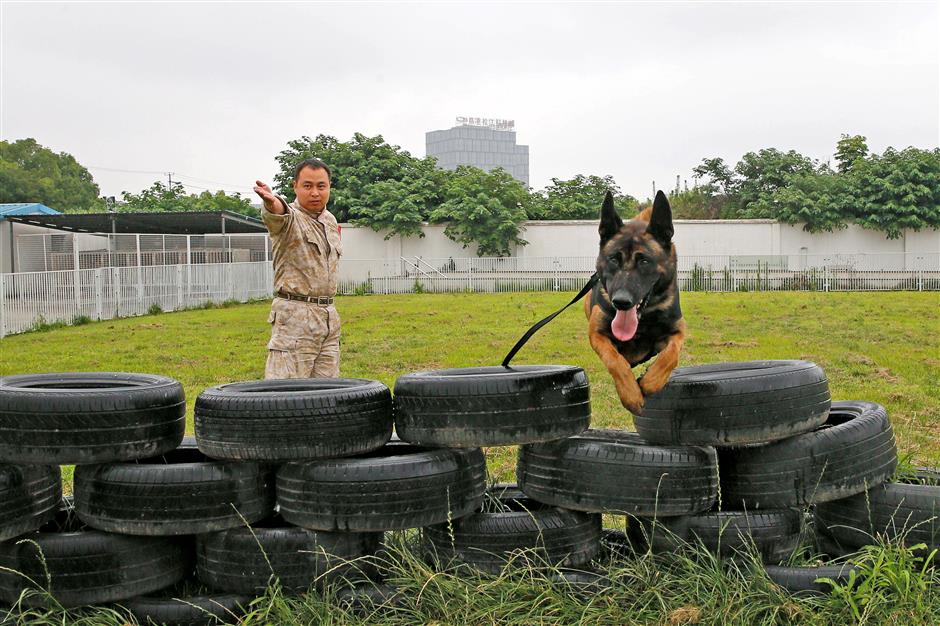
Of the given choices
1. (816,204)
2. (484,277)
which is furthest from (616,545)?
(816,204)

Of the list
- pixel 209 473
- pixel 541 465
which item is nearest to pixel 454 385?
pixel 541 465

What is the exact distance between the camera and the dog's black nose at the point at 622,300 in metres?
4.00

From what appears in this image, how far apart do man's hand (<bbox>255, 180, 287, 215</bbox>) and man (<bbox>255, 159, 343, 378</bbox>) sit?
13cm

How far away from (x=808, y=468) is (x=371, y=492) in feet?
7.26

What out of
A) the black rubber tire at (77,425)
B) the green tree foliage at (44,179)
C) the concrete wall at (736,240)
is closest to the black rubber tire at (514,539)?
the black rubber tire at (77,425)

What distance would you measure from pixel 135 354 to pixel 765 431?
12633 mm

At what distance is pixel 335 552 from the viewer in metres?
3.91

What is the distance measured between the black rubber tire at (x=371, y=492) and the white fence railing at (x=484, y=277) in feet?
65.0

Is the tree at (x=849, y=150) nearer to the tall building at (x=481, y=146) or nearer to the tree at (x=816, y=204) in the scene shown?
the tree at (x=816, y=204)

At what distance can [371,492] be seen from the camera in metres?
3.83

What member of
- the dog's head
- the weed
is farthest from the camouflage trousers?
Result: the weed

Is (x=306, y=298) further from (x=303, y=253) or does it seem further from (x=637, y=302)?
(x=637, y=302)

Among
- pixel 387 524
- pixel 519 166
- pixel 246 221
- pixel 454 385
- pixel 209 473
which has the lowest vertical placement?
pixel 387 524

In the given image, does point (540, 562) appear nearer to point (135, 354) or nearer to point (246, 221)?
point (135, 354)
